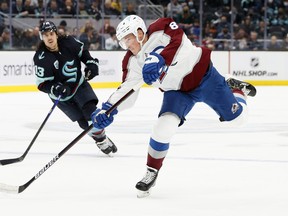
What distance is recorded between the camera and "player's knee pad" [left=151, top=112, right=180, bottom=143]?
12.1ft

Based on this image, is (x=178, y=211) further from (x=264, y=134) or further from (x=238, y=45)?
(x=238, y=45)

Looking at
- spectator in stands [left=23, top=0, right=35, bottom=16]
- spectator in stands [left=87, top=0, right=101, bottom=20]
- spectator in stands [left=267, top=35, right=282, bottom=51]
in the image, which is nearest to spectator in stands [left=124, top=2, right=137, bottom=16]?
spectator in stands [left=87, top=0, right=101, bottom=20]

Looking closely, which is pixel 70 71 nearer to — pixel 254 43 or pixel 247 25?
pixel 254 43

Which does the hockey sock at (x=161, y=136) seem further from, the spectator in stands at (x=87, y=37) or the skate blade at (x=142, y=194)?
the spectator in stands at (x=87, y=37)

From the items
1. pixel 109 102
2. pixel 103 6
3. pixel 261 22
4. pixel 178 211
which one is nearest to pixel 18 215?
pixel 178 211

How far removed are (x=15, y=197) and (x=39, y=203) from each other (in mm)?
215

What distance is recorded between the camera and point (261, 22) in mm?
14023

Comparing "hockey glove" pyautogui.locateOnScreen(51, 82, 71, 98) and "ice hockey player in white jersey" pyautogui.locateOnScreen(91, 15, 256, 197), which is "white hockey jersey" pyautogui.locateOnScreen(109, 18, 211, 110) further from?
"hockey glove" pyautogui.locateOnScreen(51, 82, 71, 98)

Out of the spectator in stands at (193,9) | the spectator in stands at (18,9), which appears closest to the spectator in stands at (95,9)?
the spectator in stands at (18,9)

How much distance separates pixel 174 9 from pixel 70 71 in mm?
8773

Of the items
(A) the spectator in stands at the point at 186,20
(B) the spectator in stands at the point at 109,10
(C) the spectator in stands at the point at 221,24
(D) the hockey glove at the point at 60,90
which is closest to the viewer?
(D) the hockey glove at the point at 60,90

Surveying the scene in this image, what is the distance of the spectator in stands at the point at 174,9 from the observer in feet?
45.3

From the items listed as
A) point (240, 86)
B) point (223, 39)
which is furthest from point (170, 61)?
point (223, 39)

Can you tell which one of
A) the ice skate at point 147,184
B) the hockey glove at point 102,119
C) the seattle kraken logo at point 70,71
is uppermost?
the hockey glove at point 102,119
